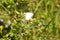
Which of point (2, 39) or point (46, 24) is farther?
point (46, 24)

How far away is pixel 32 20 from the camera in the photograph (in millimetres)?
2842

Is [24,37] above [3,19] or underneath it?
underneath

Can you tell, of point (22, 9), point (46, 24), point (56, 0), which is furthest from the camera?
point (56, 0)

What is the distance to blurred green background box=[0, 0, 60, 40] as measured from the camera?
2617 mm

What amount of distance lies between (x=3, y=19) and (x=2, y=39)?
0.26 meters

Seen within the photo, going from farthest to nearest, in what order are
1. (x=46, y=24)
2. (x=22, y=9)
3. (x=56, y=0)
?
1. (x=56, y=0)
2. (x=22, y=9)
3. (x=46, y=24)

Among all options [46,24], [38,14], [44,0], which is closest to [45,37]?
[46,24]

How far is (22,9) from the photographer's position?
299cm

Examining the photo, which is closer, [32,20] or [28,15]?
[32,20]

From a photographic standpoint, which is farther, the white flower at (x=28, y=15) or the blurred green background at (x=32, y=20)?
the white flower at (x=28, y=15)

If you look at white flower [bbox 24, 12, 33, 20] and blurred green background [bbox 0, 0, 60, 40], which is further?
white flower [bbox 24, 12, 33, 20]

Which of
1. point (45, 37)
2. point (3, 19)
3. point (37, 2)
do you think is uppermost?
point (37, 2)

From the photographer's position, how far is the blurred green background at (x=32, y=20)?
8.59 ft

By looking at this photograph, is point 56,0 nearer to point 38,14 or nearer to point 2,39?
point 38,14
